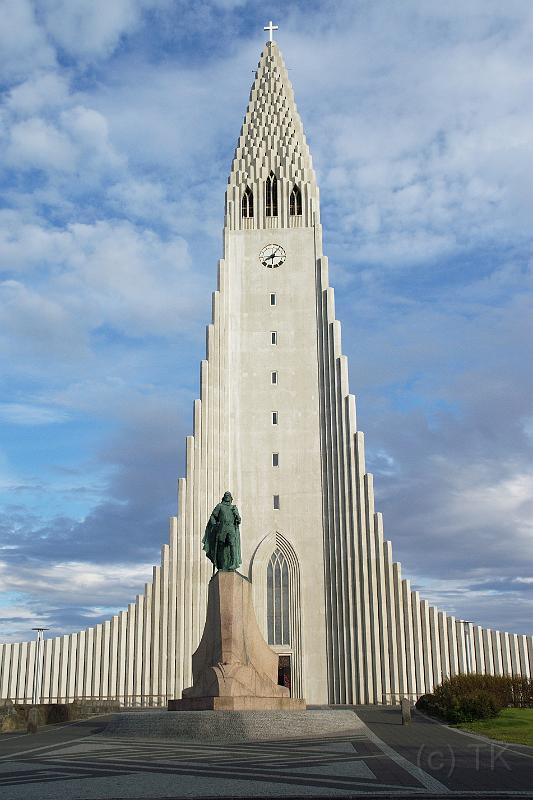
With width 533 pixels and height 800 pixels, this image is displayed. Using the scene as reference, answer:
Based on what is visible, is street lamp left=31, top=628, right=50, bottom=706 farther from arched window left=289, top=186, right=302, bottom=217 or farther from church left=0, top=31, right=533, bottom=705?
arched window left=289, top=186, right=302, bottom=217

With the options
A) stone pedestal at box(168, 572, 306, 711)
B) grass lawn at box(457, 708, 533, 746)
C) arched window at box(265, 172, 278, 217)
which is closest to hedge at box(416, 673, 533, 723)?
grass lawn at box(457, 708, 533, 746)

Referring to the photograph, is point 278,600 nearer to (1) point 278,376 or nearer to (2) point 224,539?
(1) point 278,376

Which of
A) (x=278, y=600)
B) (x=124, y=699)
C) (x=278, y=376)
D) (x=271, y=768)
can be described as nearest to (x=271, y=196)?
(x=278, y=376)

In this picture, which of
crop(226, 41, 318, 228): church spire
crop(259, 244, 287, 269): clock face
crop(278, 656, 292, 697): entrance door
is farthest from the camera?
crop(226, 41, 318, 228): church spire

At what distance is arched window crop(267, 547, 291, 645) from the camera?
38.7m

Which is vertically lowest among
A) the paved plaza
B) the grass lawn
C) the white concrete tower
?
the grass lawn

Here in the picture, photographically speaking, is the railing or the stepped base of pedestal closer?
the stepped base of pedestal

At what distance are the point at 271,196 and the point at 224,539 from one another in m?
28.7

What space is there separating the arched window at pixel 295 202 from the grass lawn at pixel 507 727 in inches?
1181

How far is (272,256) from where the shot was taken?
146 ft

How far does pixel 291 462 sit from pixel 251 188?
1618 centimetres

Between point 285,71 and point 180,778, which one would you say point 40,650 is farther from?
point 285,71

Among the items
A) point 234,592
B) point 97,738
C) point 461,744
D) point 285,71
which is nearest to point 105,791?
point 461,744

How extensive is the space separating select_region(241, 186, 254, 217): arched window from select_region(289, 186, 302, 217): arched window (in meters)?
2.22
